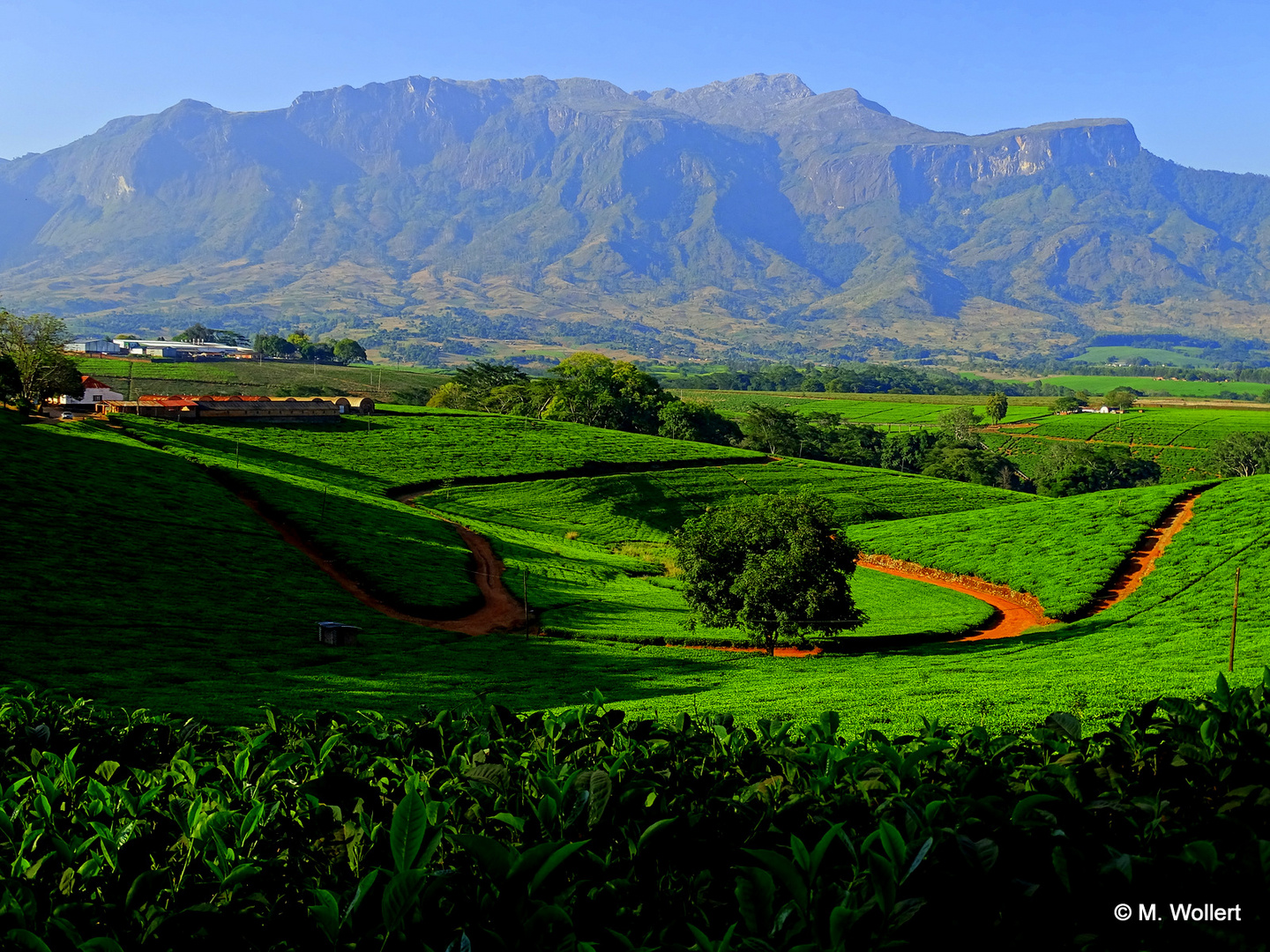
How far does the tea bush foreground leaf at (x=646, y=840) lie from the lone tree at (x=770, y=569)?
97.2 feet

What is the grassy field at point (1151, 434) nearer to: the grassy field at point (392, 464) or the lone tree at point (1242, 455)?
the lone tree at point (1242, 455)

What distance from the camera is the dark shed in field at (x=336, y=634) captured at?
3288cm

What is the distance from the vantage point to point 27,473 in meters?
49.0

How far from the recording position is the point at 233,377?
497 feet

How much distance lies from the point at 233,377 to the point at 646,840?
525 ft

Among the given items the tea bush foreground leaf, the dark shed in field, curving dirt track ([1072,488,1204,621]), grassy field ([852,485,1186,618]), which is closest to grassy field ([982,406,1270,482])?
grassy field ([852,485,1186,618])

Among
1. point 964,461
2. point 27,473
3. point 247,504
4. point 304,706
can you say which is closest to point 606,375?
point 964,461

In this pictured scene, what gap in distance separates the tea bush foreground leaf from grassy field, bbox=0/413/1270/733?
1013 centimetres

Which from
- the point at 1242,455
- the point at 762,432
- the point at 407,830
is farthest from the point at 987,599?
the point at 1242,455

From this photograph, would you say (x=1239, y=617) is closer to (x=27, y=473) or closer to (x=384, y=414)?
(x=27, y=473)

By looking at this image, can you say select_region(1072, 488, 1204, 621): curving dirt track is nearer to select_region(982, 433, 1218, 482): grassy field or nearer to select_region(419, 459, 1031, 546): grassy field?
select_region(419, 459, 1031, 546): grassy field

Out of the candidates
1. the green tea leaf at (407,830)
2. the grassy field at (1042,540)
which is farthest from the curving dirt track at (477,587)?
the green tea leaf at (407,830)

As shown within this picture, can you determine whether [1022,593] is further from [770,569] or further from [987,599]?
[770,569]

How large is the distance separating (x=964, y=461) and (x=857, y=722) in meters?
107
